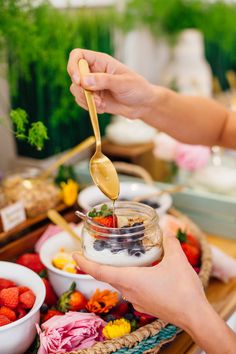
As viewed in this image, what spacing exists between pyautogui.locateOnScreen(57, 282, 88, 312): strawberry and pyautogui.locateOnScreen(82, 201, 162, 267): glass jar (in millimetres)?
147

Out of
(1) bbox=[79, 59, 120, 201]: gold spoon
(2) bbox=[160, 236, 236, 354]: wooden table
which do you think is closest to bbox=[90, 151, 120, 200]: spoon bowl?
(1) bbox=[79, 59, 120, 201]: gold spoon

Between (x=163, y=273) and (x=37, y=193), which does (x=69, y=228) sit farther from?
(x=163, y=273)

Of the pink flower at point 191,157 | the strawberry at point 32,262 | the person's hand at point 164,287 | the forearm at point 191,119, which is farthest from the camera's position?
the pink flower at point 191,157

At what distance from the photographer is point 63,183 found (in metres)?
1.31

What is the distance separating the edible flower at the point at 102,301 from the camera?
2.79 ft

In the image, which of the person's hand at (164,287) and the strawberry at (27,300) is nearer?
the person's hand at (164,287)

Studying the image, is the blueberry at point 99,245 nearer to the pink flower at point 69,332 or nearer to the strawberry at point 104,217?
the strawberry at point 104,217

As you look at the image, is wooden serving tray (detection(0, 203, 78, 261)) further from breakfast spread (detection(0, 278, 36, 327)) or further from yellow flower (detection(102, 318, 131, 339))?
yellow flower (detection(102, 318, 131, 339))

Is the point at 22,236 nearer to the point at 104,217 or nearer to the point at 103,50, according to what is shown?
the point at 104,217

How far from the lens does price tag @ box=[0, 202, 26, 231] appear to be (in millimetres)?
1077

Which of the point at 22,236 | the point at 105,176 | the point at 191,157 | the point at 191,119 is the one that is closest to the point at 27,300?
the point at 105,176

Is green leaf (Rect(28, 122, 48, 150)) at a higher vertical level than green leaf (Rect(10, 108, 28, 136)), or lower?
lower

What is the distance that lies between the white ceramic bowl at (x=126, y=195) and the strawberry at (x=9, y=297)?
423mm

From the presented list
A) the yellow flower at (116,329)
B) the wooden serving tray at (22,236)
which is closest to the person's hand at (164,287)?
the yellow flower at (116,329)
